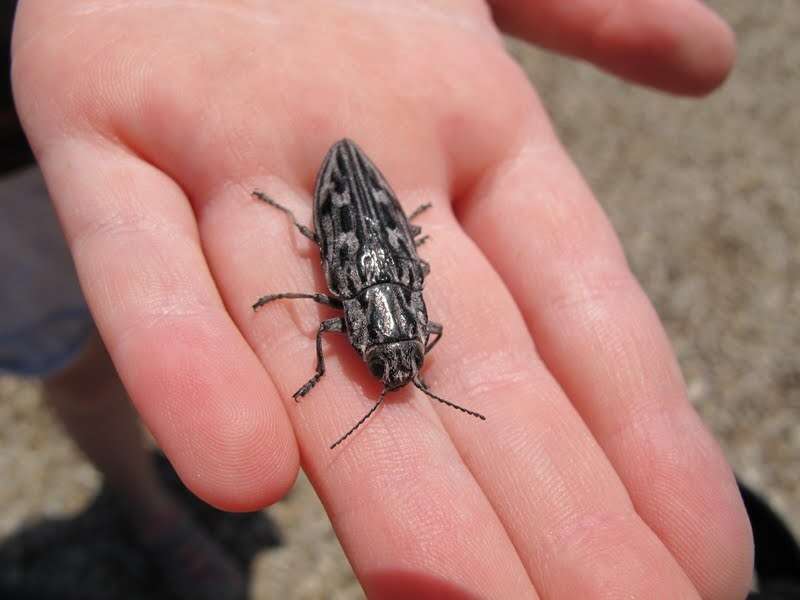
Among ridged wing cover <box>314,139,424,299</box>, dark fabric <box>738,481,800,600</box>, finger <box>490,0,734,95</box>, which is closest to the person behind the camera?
ridged wing cover <box>314,139,424,299</box>

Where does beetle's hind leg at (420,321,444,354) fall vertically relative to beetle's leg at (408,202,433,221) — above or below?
below

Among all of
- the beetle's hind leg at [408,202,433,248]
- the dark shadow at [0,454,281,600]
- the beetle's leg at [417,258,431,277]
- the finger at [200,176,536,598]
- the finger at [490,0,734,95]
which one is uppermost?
the finger at [490,0,734,95]

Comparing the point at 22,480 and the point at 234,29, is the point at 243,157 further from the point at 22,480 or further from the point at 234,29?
the point at 22,480

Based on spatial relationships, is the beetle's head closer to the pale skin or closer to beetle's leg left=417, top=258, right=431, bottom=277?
the pale skin

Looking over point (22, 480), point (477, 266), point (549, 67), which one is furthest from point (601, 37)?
point (22, 480)

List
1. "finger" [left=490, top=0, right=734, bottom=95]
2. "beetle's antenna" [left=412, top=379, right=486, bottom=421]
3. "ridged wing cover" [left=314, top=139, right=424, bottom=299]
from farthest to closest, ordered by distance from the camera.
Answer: "finger" [left=490, top=0, right=734, bottom=95] < "ridged wing cover" [left=314, top=139, right=424, bottom=299] < "beetle's antenna" [left=412, top=379, right=486, bottom=421]

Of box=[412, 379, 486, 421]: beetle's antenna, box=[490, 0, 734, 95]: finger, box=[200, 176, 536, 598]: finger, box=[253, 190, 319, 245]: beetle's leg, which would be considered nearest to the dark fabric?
box=[412, 379, 486, 421]: beetle's antenna

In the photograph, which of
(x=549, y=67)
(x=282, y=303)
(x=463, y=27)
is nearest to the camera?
(x=282, y=303)
